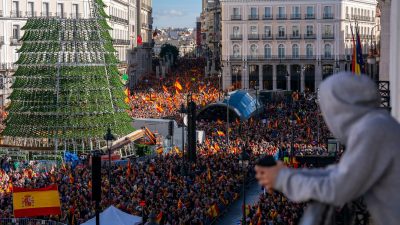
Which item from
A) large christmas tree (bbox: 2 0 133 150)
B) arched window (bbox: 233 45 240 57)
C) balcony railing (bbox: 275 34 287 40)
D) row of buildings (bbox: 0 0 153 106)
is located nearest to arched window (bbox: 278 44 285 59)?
balcony railing (bbox: 275 34 287 40)

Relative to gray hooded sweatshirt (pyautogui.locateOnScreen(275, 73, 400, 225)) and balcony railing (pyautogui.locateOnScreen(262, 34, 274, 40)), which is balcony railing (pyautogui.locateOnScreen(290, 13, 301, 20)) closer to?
balcony railing (pyautogui.locateOnScreen(262, 34, 274, 40))

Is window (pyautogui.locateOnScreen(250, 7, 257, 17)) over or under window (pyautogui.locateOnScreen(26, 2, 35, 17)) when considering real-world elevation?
over

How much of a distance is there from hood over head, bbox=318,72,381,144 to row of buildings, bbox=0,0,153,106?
182 feet

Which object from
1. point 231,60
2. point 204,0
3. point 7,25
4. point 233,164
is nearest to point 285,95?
point 231,60

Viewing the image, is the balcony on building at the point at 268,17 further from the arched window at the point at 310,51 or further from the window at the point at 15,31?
the window at the point at 15,31

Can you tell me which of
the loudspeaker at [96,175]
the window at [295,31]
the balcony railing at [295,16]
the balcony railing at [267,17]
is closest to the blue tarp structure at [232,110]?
the window at [295,31]

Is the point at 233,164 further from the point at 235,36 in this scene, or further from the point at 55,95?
the point at 235,36

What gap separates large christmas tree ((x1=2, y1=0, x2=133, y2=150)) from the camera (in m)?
42.1

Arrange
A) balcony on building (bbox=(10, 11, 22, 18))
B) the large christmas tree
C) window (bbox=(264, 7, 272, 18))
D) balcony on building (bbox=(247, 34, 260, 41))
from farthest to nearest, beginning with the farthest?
balcony on building (bbox=(247, 34, 260, 41)) → window (bbox=(264, 7, 272, 18)) → balcony on building (bbox=(10, 11, 22, 18)) → the large christmas tree

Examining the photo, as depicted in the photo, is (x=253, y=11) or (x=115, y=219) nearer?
(x=115, y=219)

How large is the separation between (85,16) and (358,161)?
6769 centimetres

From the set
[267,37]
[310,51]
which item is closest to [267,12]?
[267,37]

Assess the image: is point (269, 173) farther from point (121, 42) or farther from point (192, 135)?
point (121, 42)

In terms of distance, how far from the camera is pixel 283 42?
3378 inches
